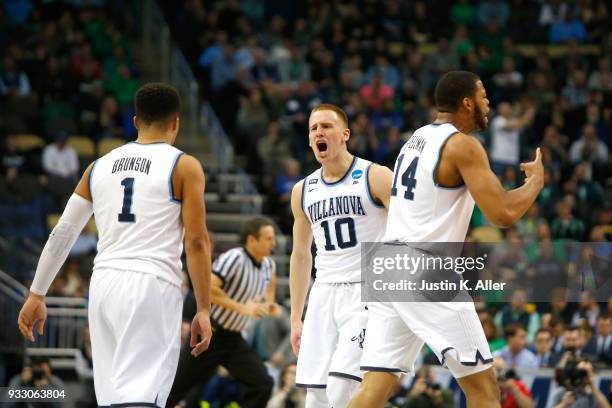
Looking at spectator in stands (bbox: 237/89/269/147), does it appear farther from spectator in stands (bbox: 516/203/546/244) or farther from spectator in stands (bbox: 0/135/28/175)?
spectator in stands (bbox: 516/203/546/244)

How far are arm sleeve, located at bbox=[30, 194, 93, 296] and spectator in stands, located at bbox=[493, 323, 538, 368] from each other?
6.62m

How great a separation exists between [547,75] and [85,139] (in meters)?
8.76

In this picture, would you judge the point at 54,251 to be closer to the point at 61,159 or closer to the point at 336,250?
the point at 336,250

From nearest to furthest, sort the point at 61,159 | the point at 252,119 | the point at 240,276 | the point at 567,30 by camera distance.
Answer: the point at 240,276
the point at 61,159
the point at 252,119
the point at 567,30

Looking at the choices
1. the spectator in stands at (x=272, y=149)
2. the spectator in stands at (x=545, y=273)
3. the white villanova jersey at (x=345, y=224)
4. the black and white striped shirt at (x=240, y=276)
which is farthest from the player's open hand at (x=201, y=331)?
the spectator in stands at (x=272, y=149)

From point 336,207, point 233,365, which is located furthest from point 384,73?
point 336,207

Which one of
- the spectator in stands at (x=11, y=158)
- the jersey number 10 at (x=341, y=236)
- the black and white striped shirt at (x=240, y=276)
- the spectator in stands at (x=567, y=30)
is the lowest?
the black and white striped shirt at (x=240, y=276)

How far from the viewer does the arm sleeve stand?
7.62 metres

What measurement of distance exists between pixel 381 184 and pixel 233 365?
3103 mm

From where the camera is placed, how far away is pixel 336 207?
8805mm

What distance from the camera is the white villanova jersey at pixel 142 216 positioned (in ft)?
24.0

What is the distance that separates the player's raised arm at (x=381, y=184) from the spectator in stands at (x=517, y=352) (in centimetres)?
483

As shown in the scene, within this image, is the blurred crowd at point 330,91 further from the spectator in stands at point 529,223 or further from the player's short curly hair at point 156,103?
the player's short curly hair at point 156,103

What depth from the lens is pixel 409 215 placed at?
7.57 metres
